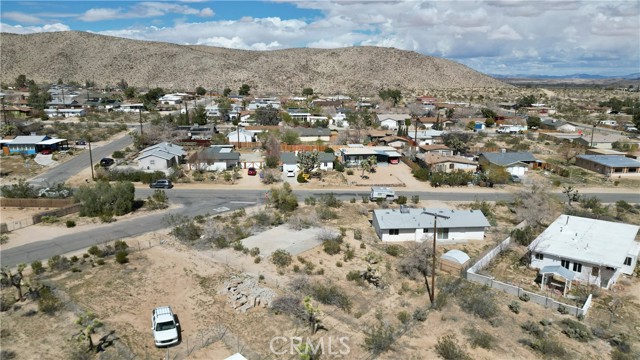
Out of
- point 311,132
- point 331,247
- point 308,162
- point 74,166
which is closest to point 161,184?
point 74,166

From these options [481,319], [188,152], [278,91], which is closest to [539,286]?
[481,319]

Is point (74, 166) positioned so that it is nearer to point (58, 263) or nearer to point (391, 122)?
point (58, 263)

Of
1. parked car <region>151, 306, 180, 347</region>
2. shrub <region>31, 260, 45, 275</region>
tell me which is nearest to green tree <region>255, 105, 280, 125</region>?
shrub <region>31, 260, 45, 275</region>

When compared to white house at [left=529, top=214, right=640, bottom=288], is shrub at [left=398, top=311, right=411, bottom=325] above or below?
below

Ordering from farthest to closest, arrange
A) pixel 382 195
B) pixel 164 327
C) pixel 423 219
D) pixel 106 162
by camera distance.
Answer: pixel 106 162, pixel 382 195, pixel 423 219, pixel 164 327

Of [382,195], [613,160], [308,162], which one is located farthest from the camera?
[613,160]

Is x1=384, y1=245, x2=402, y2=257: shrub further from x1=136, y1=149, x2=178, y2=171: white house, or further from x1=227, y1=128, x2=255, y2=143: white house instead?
x1=227, y1=128, x2=255, y2=143: white house

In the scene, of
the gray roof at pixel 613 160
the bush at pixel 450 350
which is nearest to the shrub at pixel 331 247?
the bush at pixel 450 350

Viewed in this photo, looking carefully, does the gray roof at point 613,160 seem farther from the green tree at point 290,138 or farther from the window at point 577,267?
the green tree at point 290,138
